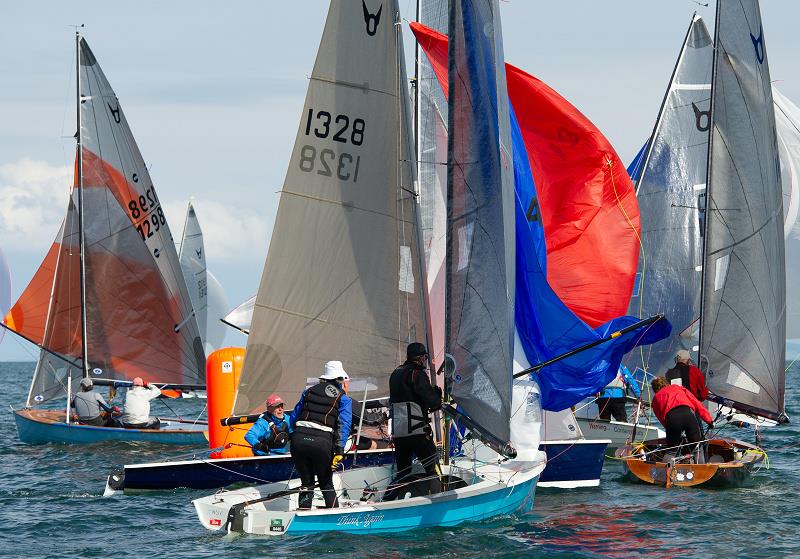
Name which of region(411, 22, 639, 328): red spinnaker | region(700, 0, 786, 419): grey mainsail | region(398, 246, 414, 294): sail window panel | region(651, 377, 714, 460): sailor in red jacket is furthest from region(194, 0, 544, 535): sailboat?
region(700, 0, 786, 419): grey mainsail

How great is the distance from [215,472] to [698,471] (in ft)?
21.0

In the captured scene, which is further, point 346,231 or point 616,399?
point 616,399

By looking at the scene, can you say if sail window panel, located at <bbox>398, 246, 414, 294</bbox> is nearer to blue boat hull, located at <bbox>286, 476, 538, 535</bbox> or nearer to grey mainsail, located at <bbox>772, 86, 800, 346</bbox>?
blue boat hull, located at <bbox>286, 476, 538, 535</bbox>

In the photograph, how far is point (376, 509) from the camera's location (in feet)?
40.8

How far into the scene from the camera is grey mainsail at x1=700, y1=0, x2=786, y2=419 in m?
19.0

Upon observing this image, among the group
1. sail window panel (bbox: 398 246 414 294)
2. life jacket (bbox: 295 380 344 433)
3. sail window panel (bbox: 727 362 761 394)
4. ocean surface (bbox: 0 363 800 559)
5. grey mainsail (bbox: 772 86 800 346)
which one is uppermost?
grey mainsail (bbox: 772 86 800 346)

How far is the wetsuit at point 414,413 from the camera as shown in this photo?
42.9 feet

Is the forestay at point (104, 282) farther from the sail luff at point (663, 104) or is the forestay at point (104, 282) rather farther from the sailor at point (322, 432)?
the sailor at point (322, 432)

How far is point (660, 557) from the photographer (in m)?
12.5

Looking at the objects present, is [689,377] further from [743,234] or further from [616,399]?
[616,399]

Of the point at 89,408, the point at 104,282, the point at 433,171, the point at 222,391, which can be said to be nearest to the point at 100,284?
the point at 104,282

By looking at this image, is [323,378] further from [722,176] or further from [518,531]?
[722,176]

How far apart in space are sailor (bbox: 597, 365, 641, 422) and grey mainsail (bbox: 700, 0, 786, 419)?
3.81 meters

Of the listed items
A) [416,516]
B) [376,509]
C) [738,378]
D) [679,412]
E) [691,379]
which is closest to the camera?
[376,509]
